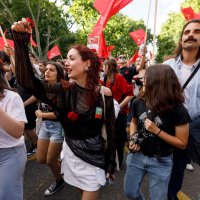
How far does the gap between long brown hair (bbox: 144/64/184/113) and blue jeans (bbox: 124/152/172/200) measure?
1.52 feet

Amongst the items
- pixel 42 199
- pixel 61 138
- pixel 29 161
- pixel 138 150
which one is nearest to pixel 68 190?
pixel 42 199

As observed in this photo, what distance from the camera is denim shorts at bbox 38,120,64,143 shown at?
3.73 meters

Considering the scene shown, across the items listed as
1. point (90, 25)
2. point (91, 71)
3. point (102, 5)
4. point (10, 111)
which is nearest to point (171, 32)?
point (90, 25)

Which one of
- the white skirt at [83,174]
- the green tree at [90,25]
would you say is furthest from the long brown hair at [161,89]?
the green tree at [90,25]

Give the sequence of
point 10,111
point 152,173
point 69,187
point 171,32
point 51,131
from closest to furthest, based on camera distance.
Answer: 1. point 10,111
2. point 152,173
3. point 51,131
4. point 69,187
5. point 171,32

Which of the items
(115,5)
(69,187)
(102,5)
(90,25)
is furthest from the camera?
(90,25)

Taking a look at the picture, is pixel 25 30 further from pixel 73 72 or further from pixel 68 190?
pixel 68 190

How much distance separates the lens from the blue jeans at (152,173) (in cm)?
253

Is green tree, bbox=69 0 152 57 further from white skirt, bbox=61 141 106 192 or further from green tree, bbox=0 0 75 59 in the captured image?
white skirt, bbox=61 141 106 192

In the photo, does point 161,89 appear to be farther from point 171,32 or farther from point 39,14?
point 171,32

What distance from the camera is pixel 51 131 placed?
3785 millimetres

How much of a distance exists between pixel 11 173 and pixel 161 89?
144cm

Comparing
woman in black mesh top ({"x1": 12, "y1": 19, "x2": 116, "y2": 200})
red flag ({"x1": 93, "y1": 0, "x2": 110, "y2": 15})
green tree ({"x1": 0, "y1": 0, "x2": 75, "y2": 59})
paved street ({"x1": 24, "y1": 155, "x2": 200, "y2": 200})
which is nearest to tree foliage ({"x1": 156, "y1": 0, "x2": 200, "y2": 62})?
green tree ({"x1": 0, "y1": 0, "x2": 75, "y2": 59})

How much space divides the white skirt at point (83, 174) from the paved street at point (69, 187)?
1.28 m
